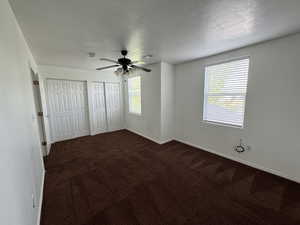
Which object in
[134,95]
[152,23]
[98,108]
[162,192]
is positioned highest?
[152,23]

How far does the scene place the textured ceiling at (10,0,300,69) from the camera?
1355 millimetres

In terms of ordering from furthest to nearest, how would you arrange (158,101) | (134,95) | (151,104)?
(134,95) < (151,104) < (158,101)

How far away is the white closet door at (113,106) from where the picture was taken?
5070 mm

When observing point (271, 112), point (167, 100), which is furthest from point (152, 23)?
point (271, 112)

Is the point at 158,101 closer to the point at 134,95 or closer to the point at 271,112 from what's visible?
the point at 134,95

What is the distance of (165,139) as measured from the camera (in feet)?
13.1

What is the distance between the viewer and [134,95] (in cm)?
485

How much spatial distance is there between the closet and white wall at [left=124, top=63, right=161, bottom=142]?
130 centimetres

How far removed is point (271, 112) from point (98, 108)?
4.96 m

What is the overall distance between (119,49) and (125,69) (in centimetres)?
41

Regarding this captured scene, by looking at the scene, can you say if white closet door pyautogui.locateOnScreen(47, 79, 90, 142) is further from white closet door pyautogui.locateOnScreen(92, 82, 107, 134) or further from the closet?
white closet door pyautogui.locateOnScreen(92, 82, 107, 134)

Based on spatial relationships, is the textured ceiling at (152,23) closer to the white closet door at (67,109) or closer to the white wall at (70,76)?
the white wall at (70,76)

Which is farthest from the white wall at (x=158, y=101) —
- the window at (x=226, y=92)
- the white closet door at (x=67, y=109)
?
the white closet door at (x=67, y=109)

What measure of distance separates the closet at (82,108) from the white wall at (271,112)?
377cm
